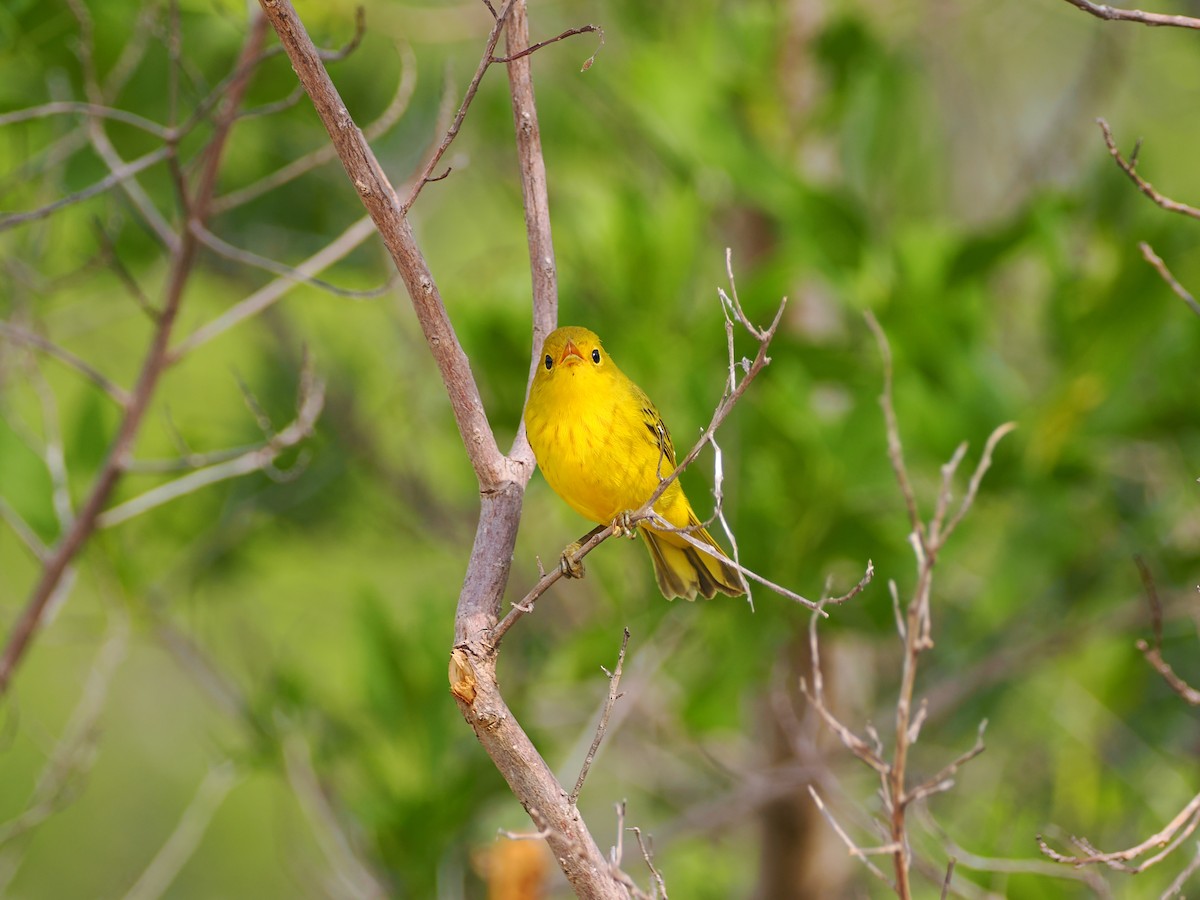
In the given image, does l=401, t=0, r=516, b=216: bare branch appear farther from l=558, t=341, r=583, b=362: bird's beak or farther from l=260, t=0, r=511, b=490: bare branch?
l=558, t=341, r=583, b=362: bird's beak

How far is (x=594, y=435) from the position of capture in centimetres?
254

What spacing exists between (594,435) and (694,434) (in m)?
1.59

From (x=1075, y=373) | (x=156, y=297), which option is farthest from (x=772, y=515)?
(x=156, y=297)

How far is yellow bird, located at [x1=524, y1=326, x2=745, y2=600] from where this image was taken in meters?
2.46

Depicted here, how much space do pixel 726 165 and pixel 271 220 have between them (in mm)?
2334

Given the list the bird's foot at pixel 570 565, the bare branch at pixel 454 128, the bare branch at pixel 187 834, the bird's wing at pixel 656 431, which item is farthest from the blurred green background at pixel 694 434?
the bird's foot at pixel 570 565

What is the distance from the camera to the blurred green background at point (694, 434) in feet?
12.9

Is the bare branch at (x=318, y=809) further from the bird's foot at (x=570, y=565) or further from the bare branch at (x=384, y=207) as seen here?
the bare branch at (x=384, y=207)

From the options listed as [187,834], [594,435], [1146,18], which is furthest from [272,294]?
[1146,18]

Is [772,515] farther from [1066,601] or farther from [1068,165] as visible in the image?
[1068,165]

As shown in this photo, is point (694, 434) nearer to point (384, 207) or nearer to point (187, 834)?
point (187, 834)

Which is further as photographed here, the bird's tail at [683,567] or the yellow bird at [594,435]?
the bird's tail at [683,567]

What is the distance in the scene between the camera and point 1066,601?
15.5 feet

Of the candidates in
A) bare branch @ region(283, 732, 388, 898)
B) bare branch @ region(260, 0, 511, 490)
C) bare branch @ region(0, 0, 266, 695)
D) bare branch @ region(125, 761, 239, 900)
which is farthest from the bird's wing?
bare branch @ region(125, 761, 239, 900)
